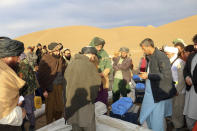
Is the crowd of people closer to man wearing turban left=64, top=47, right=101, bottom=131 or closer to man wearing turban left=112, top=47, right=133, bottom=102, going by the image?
man wearing turban left=64, top=47, right=101, bottom=131

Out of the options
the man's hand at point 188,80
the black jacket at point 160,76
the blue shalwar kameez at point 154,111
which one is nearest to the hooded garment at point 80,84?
the black jacket at point 160,76

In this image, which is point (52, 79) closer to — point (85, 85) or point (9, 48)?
point (85, 85)

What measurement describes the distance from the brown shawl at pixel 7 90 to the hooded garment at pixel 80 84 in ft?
3.37

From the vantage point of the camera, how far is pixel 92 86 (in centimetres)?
277

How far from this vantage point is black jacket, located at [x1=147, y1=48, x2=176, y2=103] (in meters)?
3.28

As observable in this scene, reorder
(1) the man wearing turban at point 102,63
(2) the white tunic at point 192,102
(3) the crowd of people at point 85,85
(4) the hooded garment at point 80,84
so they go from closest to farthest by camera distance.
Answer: (3) the crowd of people at point 85,85 < (4) the hooded garment at point 80,84 < (2) the white tunic at point 192,102 < (1) the man wearing turban at point 102,63

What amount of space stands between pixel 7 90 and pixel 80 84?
1196 millimetres

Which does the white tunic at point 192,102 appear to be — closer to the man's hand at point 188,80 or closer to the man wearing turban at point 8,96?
the man's hand at point 188,80

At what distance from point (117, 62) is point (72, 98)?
386 cm

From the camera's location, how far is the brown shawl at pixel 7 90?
Result: 166 centimetres

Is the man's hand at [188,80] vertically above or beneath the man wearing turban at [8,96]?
beneath

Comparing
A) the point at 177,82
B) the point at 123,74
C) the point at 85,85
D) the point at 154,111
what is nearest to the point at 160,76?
the point at 154,111

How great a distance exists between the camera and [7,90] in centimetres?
168

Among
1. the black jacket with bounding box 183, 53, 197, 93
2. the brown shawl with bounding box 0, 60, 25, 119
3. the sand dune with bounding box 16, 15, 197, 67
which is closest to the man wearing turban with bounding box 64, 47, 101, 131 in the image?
the brown shawl with bounding box 0, 60, 25, 119
